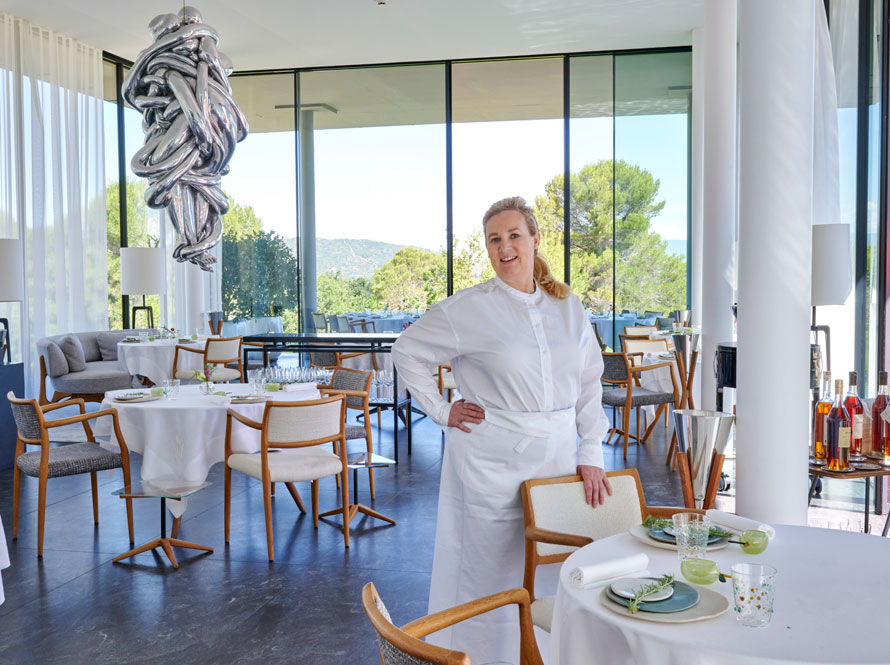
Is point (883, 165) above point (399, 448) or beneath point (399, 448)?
above

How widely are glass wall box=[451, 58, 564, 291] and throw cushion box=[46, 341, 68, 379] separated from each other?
5290mm

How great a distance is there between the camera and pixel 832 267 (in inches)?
169

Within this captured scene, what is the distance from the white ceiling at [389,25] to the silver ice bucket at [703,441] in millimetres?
7083

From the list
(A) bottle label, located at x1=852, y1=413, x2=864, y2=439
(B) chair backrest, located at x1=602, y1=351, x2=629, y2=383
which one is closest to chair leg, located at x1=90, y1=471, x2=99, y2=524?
(B) chair backrest, located at x1=602, y1=351, x2=629, y2=383

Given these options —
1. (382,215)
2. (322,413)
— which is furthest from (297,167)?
(322,413)

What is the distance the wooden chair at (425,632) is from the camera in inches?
54.8

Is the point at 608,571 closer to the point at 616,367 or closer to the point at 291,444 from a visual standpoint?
the point at 291,444

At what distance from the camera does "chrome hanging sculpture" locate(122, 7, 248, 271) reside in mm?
2023

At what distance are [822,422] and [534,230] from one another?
5.07ft

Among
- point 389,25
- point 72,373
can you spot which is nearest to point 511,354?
point 72,373

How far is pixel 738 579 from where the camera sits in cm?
162

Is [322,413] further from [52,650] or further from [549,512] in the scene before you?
[549,512]

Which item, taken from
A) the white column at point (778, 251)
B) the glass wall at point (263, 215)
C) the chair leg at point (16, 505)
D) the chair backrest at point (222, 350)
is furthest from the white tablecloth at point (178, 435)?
the glass wall at point (263, 215)

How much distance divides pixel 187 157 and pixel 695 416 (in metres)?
2.03
